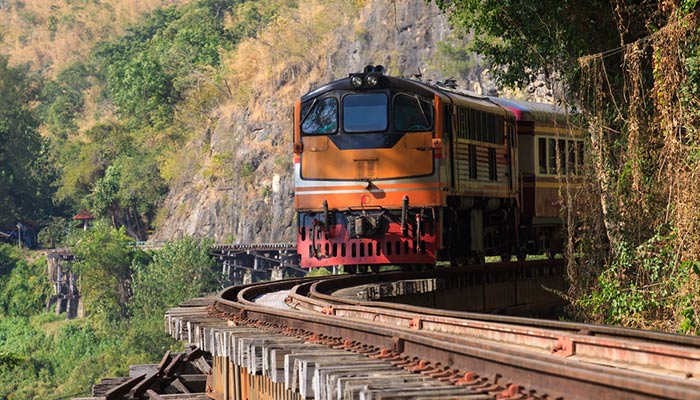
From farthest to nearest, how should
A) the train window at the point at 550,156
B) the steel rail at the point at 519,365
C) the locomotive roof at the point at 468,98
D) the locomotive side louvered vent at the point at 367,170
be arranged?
the train window at the point at 550,156 → the locomotive side louvered vent at the point at 367,170 → the locomotive roof at the point at 468,98 → the steel rail at the point at 519,365

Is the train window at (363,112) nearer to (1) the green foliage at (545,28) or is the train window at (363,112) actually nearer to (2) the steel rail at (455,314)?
(1) the green foliage at (545,28)

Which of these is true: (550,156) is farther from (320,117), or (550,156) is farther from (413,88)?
(320,117)

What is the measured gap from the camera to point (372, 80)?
21.2 m

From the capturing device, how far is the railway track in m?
6.29

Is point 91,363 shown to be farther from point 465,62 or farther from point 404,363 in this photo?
point 404,363

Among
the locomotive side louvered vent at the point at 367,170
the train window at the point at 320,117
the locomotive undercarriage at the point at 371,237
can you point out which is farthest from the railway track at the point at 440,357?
the train window at the point at 320,117

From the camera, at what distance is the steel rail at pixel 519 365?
553cm

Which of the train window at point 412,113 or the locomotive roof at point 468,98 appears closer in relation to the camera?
the train window at point 412,113

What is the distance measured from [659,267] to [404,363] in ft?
31.2

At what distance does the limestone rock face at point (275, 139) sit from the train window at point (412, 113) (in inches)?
3301

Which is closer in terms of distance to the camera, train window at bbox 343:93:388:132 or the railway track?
the railway track

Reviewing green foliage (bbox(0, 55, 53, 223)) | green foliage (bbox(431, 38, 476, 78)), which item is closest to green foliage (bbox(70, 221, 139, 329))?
green foliage (bbox(0, 55, 53, 223))

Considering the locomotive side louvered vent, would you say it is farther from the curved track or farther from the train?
the curved track

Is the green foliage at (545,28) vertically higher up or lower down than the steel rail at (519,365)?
higher up
